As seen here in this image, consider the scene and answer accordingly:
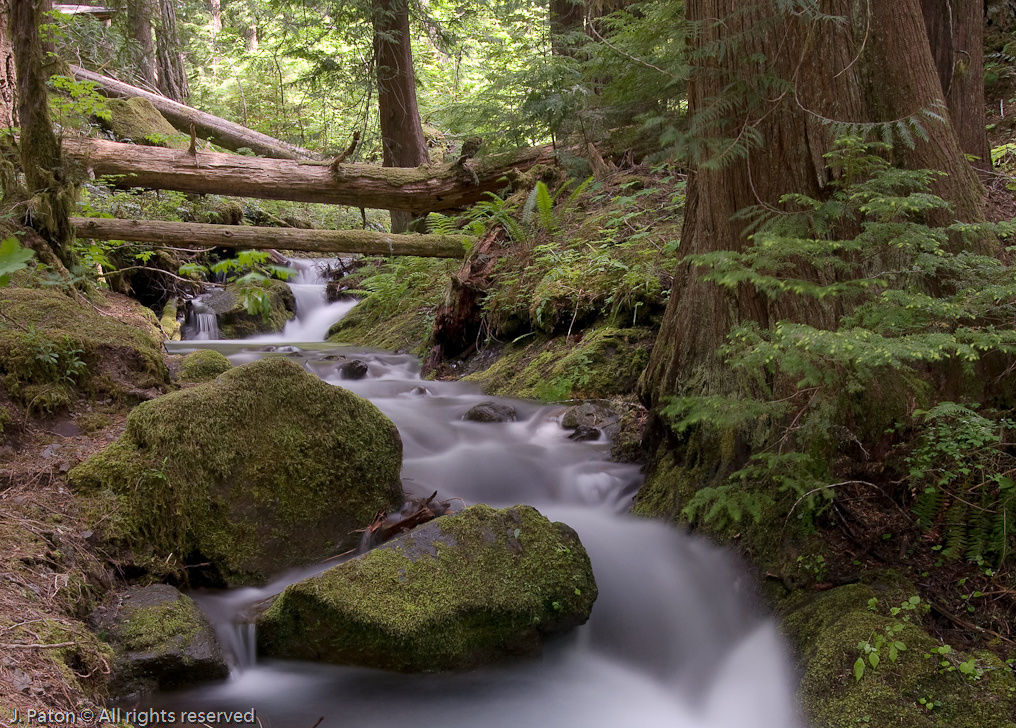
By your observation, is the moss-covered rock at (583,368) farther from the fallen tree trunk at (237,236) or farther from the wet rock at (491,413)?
the fallen tree trunk at (237,236)

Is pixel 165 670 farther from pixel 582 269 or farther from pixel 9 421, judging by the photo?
pixel 582 269

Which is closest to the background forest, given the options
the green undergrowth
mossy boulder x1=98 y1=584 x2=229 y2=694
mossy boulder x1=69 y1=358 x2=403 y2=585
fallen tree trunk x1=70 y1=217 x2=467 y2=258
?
fallen tree trunk x1=70 y1=217 x2=467 y2=258

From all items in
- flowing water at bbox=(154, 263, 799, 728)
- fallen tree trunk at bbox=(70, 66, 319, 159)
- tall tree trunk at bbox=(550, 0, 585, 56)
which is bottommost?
flowing water at bbox=(154, 263, 799, 728)

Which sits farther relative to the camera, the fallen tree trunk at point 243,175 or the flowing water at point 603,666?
the fallen tree trunk at point 243,175

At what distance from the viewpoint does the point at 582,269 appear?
→ 7.76 m

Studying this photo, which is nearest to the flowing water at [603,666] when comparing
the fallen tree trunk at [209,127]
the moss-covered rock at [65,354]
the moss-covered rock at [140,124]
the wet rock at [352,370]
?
the moss-covered rock at [65,354]

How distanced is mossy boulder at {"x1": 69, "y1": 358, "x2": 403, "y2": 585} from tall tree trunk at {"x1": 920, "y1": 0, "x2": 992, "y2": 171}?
5282 millimetres

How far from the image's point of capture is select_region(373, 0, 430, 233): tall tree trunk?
1178 cm

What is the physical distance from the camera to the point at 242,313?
11.5 metres

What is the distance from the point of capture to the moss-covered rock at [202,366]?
5.41 meters

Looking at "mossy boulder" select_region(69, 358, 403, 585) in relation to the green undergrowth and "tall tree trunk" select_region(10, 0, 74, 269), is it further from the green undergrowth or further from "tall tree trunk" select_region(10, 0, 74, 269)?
the green undergrowth

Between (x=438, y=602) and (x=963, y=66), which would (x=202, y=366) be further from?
(x=963, y=66)

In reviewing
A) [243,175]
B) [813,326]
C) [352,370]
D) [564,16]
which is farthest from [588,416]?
[564,16]

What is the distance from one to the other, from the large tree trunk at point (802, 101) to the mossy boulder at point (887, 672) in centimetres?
114
